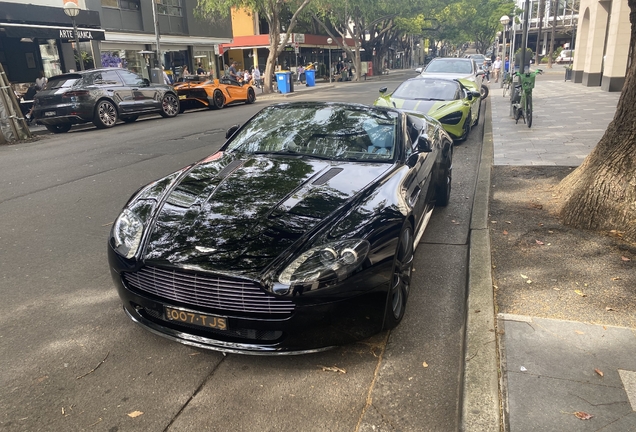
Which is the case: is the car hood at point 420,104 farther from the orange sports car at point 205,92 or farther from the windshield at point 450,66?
the orange sports car at point 205,92

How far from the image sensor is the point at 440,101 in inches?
417

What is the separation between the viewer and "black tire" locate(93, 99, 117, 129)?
14797 mm

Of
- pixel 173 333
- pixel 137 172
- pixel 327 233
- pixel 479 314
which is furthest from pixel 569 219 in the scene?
pixel 137 172

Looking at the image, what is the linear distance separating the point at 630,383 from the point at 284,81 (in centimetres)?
2855

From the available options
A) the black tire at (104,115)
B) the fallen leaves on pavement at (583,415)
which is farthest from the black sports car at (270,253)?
the black tire at (104,115)

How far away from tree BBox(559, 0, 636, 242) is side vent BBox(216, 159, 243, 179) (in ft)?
11.2

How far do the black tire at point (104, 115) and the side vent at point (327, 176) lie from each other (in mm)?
12902

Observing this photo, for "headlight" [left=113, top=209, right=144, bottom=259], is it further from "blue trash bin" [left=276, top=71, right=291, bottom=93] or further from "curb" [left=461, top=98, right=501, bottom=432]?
"blue trash bin" [left=276, top=71, right=291, bottom=93]

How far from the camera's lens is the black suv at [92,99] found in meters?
14.2

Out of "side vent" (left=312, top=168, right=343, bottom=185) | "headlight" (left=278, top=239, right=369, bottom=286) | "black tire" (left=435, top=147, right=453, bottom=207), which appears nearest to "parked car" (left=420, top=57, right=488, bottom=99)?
"black tire" (left=435, top=147, right=453, bottom=207)

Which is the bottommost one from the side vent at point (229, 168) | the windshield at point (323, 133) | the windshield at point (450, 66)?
Result: the side vent at point (229, 168)

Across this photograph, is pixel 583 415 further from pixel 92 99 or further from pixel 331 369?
pixel 92 99

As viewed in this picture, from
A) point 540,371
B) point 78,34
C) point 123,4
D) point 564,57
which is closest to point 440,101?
point 540,371

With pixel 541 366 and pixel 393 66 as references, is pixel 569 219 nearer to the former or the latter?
pixel 541 366
